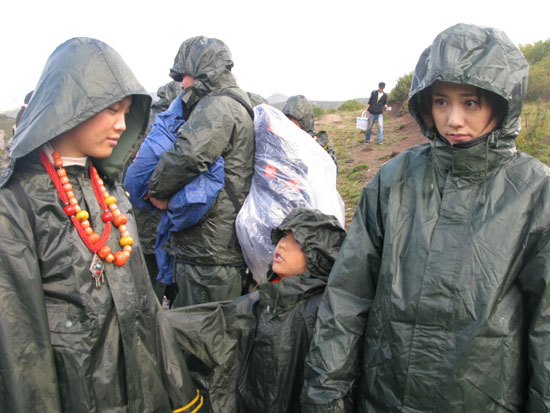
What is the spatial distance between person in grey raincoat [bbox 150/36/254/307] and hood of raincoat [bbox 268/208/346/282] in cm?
68

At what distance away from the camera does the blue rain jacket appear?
2982 mm

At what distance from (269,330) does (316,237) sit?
0.68 m

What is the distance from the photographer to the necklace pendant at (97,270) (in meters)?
1.61

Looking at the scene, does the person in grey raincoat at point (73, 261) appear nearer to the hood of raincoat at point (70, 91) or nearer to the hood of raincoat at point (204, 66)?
the hood of raincoat at point (70, 91)

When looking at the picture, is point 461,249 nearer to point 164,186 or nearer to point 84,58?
point 84,58

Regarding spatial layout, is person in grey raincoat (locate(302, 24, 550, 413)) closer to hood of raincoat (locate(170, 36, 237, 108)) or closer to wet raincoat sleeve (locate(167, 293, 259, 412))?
wet raincoat sleeve (locate(167, 293, 259, 412))

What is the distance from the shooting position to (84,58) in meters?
1.62

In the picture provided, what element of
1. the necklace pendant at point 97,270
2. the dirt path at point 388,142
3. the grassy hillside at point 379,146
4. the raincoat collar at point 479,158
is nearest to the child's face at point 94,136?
the necklace pendant at point 97,270

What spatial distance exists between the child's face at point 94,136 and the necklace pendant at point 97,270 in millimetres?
473

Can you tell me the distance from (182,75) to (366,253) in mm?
2529

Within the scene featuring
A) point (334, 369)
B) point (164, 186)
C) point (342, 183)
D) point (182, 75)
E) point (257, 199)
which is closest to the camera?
point (334, 369)

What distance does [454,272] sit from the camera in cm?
160

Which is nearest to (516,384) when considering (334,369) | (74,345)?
(334,369)

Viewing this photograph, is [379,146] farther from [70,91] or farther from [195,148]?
[70,91]
